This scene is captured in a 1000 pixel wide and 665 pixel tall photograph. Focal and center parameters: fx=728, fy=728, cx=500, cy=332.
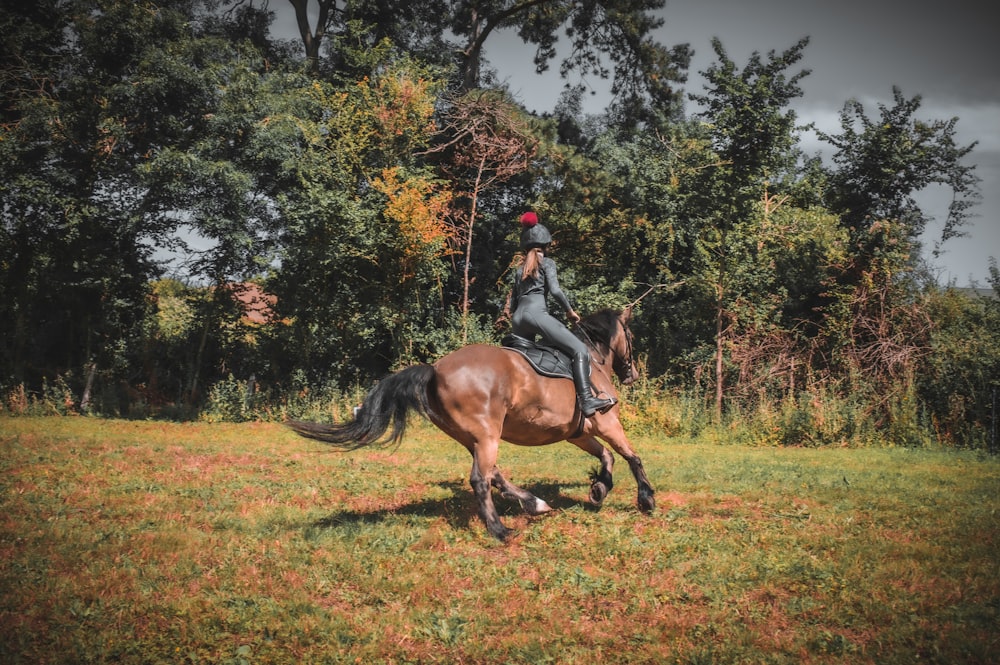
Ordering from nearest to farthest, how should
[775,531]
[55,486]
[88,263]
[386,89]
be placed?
[775,531]
[55,486]
[88,263]
[386,89]

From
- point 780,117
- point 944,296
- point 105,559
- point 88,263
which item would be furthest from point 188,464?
point 944,296

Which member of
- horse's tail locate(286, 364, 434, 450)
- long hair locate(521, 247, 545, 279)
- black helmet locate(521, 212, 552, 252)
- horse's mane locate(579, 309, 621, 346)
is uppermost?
black helmet locate(521, 212, 552, 252)

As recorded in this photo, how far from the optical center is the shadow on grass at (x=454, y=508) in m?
7.57

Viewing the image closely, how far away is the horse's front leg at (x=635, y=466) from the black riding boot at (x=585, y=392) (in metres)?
0.39

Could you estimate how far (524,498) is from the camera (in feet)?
26.4

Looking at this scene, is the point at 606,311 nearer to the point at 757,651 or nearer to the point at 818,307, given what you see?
the point at 757,651

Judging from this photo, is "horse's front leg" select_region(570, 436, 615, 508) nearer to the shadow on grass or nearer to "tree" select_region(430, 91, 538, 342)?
the shadow on grass

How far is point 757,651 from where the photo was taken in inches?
177

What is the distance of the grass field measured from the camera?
4562mm

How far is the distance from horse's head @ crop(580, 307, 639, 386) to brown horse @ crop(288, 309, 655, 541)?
1218mm

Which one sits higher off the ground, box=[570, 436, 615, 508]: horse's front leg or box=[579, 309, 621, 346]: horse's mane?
box=[579, 309, 621, 346]: horse's mane

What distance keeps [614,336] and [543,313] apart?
1423 mm

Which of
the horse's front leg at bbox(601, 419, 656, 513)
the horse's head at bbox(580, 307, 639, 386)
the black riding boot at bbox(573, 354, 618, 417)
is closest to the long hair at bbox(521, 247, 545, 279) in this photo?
the black riding boot at bbox(573, 354, 618, 417)

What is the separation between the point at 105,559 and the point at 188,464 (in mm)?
5249
